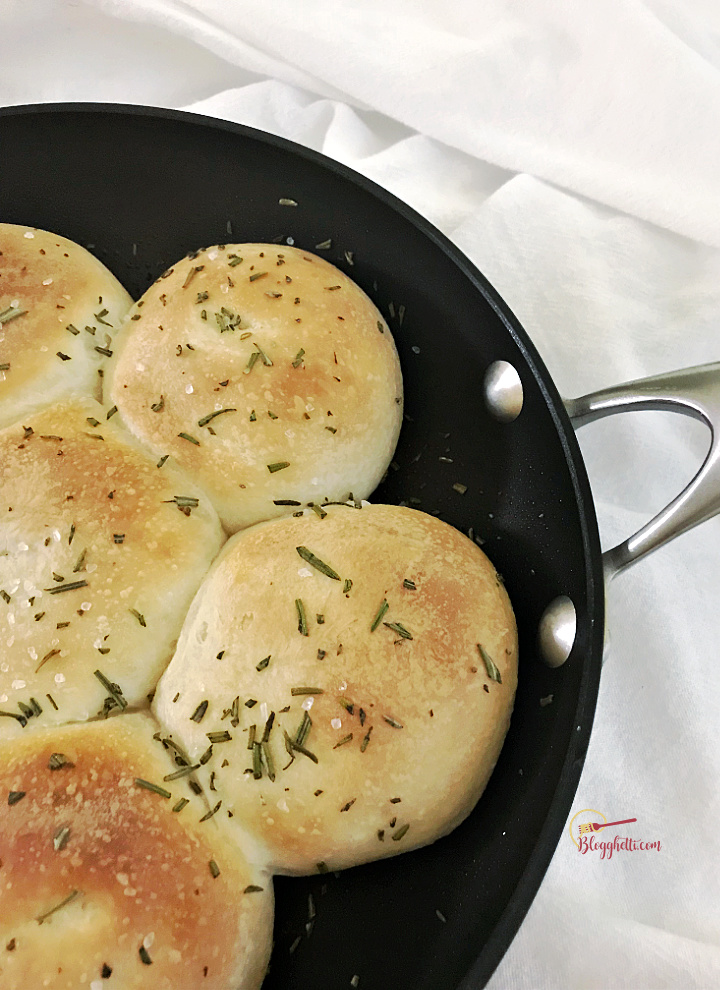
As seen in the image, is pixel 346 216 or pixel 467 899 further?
pixel 346 216

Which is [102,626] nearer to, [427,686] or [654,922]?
[427,686]

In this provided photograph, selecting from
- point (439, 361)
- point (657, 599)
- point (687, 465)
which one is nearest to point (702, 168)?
point (687, 465)

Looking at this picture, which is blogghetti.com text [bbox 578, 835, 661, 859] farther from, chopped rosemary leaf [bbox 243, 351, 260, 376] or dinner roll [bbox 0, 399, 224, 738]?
chopped rosemary leaf [bbox 243, 351, 260, 376]

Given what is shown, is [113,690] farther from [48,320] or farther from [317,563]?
[48,320]

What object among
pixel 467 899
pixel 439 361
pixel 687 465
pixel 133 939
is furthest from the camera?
pixel 687 465

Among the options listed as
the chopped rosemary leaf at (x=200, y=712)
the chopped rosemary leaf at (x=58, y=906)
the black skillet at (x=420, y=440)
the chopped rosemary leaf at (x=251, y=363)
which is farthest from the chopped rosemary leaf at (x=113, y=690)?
the chopped rosemary leaf at (x=251, y=363)

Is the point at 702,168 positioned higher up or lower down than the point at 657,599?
higher up
